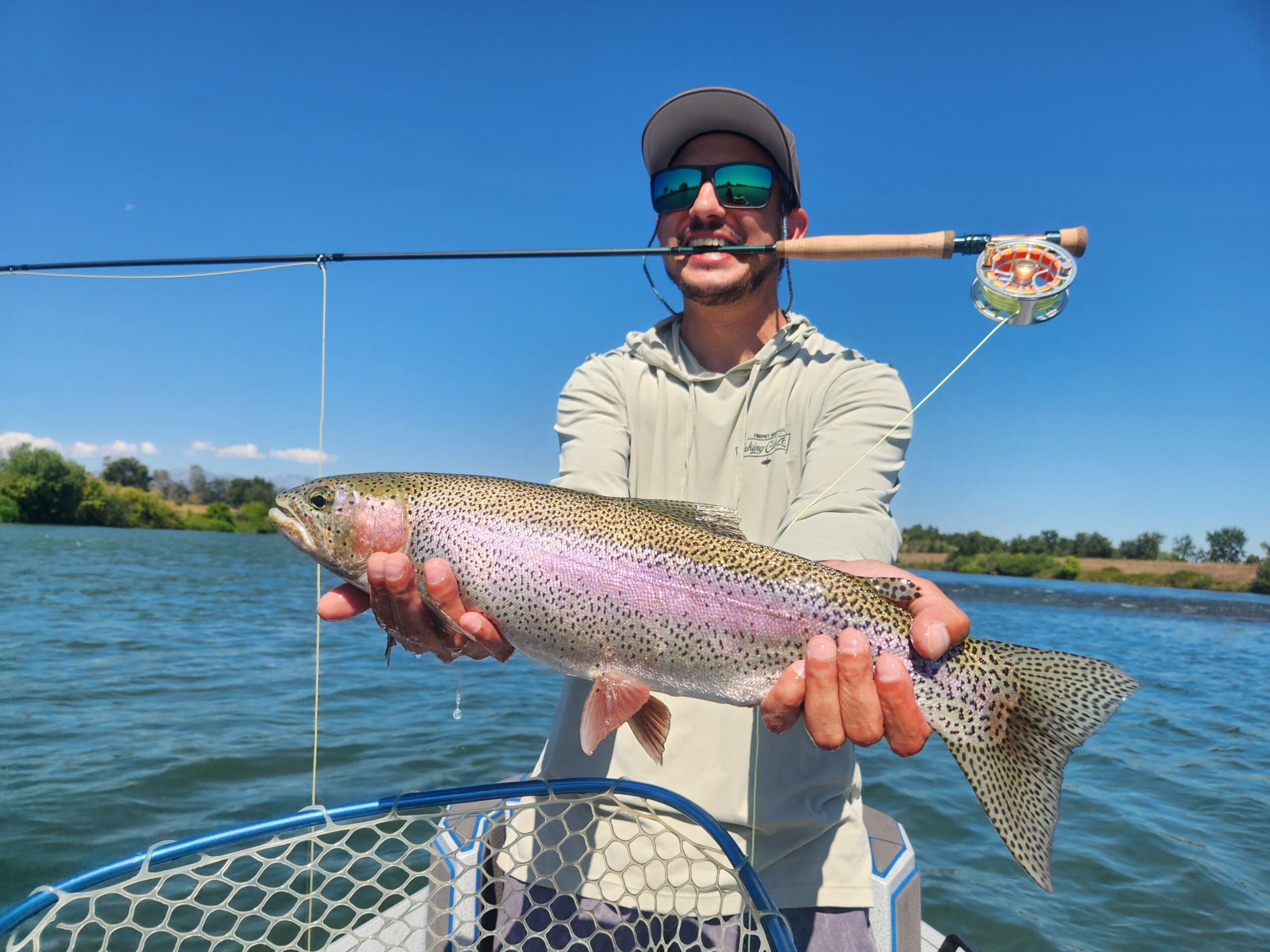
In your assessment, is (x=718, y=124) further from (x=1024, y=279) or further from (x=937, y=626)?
(x=937, y=626)

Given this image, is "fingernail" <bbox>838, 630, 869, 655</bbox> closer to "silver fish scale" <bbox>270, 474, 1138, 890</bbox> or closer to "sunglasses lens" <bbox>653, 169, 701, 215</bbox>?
"silver fish scale" <bbox>270, 474, 1138, 890</bbox>

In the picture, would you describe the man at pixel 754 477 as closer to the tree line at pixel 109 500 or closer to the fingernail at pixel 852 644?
the fingernail at pixel 852 644

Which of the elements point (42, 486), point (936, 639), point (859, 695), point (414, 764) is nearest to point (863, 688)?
point (859, 695)

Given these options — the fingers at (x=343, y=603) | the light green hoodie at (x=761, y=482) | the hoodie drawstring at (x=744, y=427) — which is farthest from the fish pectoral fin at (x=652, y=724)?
the fingers at (x=343, y=603)

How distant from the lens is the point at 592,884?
271cm

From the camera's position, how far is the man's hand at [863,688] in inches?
86.6

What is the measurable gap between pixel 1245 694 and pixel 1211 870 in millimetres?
11902

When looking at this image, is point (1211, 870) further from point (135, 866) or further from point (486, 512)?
point (135, 866)

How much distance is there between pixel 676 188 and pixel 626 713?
96.0 inches

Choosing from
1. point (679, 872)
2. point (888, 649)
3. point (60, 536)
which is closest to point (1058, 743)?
point (888, 649)

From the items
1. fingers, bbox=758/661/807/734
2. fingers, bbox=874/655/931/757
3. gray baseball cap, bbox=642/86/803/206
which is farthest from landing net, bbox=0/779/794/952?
gray baseball cap, bbox=642/86/803/206

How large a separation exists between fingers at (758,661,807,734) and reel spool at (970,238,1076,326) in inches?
68.8

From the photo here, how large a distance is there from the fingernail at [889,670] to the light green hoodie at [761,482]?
1.43 ft

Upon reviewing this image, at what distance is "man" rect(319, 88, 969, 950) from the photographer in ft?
7.64
